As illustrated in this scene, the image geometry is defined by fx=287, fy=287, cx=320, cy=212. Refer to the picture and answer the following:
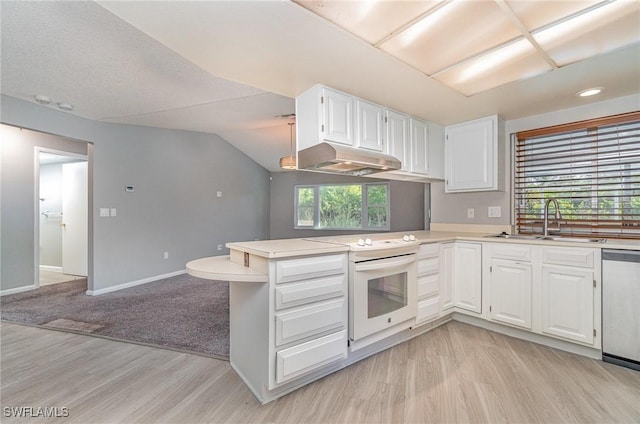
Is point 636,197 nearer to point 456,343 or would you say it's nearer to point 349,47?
point 456,343

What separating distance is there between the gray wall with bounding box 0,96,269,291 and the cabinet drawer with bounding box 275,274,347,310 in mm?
3568

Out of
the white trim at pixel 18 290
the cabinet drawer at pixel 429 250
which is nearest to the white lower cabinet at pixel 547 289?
the cabinet drawer at pixel 429 250

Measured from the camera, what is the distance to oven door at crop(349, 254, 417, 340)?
2.02m

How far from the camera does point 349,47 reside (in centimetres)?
173

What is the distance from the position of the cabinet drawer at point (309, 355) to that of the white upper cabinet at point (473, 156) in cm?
224

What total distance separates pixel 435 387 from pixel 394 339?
606mm

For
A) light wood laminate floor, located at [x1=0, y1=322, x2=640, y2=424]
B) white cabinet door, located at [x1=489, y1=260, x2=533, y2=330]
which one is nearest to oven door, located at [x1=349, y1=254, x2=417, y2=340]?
light wood laminate floor, located at [x1=0, y1=322, x2=640, y2=424]

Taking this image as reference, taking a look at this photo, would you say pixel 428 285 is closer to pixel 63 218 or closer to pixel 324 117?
pixel 324 117

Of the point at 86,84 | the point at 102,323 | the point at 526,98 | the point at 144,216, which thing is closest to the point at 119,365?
the point at 102,323

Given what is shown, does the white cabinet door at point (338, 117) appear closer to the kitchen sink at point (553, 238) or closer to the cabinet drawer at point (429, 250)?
the cabinet drawer at point (429, 250)

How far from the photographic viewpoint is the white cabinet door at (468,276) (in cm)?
278

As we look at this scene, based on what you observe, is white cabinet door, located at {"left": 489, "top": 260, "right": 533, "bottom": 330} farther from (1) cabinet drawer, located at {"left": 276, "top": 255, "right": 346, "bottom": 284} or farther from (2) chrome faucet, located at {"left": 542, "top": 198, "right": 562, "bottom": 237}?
(1) cabinet drawer, located at {"left": 276, "top": 255, "right": 346, "bottom": 284}

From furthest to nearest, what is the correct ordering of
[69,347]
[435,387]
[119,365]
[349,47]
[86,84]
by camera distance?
[86,84] < [69,347] < [119,365] < [435,387] < [349,47]

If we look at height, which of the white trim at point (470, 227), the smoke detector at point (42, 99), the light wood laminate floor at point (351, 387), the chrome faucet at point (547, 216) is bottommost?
the light wood laminate floor at point (351, 387)
